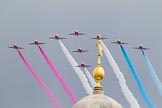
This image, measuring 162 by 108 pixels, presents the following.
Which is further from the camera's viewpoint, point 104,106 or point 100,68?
point 100,68

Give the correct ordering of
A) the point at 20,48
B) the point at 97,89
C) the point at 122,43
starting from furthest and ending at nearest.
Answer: the point at 20,48
the point at 122,43
the point at 97,89

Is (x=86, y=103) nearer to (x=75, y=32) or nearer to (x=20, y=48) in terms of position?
(x=75, y=32)

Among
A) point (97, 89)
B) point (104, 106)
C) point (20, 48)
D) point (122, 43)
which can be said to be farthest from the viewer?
point (20, 48)

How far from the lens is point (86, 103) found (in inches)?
1531

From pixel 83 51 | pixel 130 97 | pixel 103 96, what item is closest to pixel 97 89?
pixel 103 96

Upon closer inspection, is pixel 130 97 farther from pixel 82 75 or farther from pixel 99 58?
pixel 99 58

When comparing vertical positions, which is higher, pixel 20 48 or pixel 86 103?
pixel 20 48

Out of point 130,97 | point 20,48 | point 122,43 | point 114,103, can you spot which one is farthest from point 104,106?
point 20,48

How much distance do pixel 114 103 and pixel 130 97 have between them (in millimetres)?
103133

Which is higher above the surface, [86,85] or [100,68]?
[86,85]

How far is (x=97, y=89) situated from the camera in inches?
1620

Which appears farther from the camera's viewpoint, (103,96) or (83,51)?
(83,51)

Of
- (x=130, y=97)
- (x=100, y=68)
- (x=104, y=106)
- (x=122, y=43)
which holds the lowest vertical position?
(x=104, y=106)

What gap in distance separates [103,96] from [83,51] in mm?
113670
